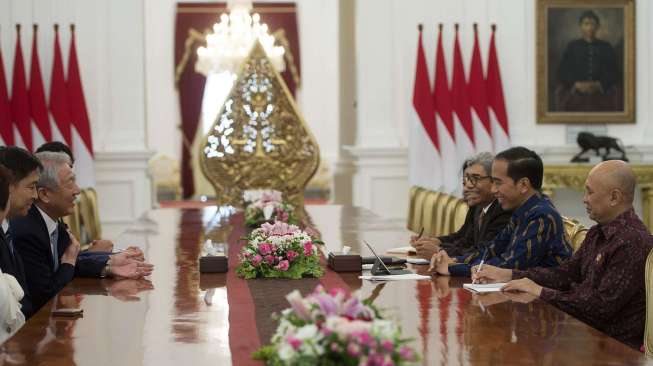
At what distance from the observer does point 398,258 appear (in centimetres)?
508

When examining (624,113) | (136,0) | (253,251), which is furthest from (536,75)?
(253,251)

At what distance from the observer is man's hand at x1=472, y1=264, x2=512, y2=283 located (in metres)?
4.30

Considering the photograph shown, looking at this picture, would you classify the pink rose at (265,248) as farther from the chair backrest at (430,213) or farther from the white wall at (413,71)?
the white wall at (413,71)

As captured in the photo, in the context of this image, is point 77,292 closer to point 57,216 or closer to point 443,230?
point 57,216

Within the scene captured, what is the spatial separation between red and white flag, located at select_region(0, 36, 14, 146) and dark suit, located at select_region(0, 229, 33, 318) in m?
7.08

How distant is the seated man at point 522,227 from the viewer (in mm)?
4621

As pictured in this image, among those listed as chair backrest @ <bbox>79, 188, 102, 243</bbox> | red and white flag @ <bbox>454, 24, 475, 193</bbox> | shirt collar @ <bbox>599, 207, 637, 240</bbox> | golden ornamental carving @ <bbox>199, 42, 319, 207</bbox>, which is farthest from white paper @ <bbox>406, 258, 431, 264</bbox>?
red and white flag @ <bbox>454, 24, 475, 193</bbox>

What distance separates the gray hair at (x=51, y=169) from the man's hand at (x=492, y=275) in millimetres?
2091

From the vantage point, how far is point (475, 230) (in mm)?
5746

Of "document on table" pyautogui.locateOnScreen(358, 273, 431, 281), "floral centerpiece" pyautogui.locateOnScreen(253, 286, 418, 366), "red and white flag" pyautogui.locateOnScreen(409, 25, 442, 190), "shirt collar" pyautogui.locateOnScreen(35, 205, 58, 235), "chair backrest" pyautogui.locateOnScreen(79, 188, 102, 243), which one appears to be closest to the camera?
"floral centerpiece" pyautogui.locateOnScreen(253, 286, 418, 366)

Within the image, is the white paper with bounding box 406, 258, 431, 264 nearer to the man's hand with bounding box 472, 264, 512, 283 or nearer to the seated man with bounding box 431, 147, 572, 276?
the seated man with bounding box 431, 147, 572, 276

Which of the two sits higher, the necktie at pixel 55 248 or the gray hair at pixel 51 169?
the gray hair at pixel 51 169

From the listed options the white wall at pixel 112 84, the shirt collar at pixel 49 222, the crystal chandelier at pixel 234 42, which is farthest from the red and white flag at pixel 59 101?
the shirt collar at pixel 49 222

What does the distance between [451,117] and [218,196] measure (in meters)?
3.89
